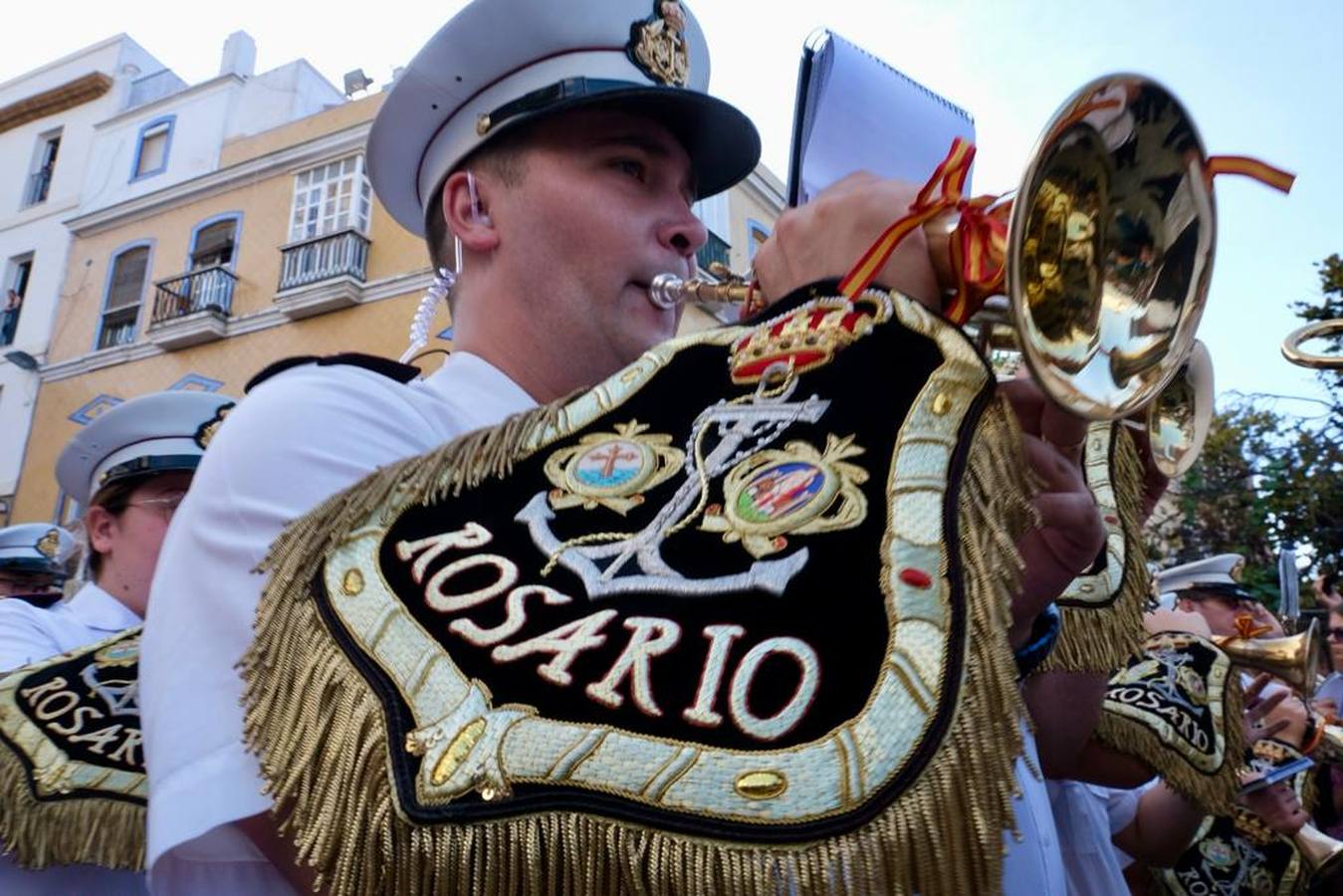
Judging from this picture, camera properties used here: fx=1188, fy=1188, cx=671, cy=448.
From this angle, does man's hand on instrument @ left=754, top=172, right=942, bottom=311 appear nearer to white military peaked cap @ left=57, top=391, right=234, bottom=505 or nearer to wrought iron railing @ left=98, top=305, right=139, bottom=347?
white military peaked cap @ left=57, top=391, right=234, bottom=505

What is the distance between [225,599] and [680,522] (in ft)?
1.65

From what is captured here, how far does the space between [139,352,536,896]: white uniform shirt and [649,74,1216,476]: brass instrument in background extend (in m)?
0.68

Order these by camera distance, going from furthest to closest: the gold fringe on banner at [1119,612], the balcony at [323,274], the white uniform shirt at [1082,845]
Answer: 1. the balcony at [323,274]
2. the white uniform shirt at [1082,845]
3. the gold fringe on banner at [1119,612]

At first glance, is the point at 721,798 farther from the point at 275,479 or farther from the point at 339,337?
the point at 339,337

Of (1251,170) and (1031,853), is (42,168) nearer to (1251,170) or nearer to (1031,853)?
(1031,853)

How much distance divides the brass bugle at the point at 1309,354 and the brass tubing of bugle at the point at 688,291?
1.65 metres

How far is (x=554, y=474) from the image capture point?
1101 mm

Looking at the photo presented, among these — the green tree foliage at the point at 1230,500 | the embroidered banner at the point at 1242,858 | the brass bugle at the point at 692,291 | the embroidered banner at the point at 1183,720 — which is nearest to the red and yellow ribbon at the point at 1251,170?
the brass bugle at the point at 692,291

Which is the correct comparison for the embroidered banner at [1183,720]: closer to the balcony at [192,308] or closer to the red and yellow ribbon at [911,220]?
the red and yellow ribbon at [911,220]

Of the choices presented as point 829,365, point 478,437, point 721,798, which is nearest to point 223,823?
point 478,437

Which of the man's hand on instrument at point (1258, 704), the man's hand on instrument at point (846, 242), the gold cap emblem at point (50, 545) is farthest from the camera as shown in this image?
the gold cap emblem at point (50, 545)

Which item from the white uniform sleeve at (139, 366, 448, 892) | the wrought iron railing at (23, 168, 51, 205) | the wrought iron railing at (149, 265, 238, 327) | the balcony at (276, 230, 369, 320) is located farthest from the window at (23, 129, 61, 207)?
the white uniform sleeve at (139, 366, 448, 892)

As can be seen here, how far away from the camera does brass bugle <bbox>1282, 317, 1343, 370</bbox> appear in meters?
2.78

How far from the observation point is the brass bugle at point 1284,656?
157 inches
